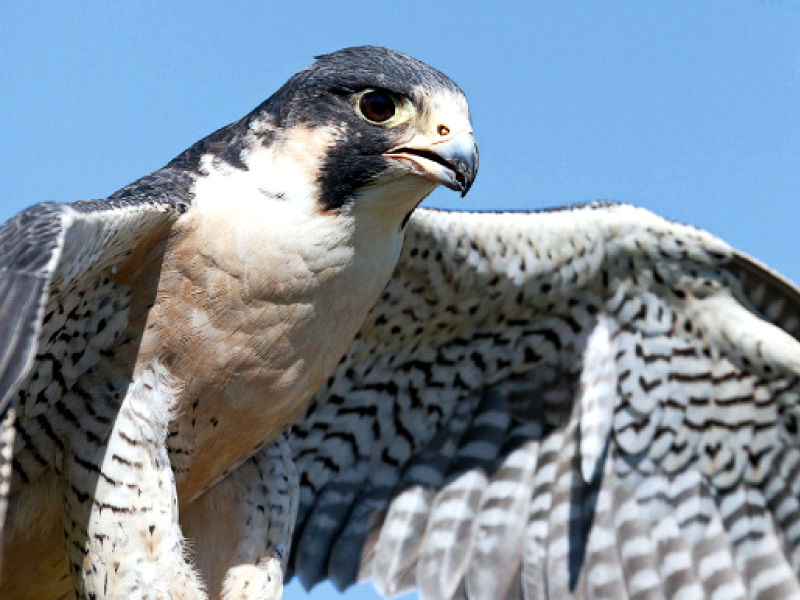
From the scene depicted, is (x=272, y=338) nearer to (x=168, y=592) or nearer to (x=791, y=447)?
(x=168, y=592)

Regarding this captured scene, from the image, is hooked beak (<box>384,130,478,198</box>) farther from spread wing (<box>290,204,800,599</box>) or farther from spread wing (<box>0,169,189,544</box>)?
spread wing (<box>290,204,800,599</box>)

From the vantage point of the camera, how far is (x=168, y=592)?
15.5ft

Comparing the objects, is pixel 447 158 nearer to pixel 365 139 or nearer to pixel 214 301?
pixel 365 139

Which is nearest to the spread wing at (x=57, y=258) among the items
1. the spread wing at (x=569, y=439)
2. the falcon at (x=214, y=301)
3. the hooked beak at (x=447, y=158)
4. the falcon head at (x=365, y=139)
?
the falcon at (x=214, y=301)

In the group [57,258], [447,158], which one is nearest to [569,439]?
[447,158]

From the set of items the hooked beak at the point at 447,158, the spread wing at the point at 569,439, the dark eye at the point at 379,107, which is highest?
the dark eye at the point at 379,107

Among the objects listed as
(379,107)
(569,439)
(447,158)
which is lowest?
(569,439)

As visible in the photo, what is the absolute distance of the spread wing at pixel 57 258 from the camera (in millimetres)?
3822

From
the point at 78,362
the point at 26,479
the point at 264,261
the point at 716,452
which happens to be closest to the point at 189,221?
the point at 264,261

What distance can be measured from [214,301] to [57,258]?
0.92 meters

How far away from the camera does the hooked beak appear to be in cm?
469

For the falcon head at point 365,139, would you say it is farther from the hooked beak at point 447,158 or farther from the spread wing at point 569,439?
the spread wing at point 569,439

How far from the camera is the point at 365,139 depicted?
478 centimetres

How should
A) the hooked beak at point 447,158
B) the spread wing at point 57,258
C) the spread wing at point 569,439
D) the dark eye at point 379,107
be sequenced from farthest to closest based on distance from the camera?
the spread wing at point 569,439
the dark eye at point 379,107
the hooked beak at point 447,158
the spread wing at point 57,258
